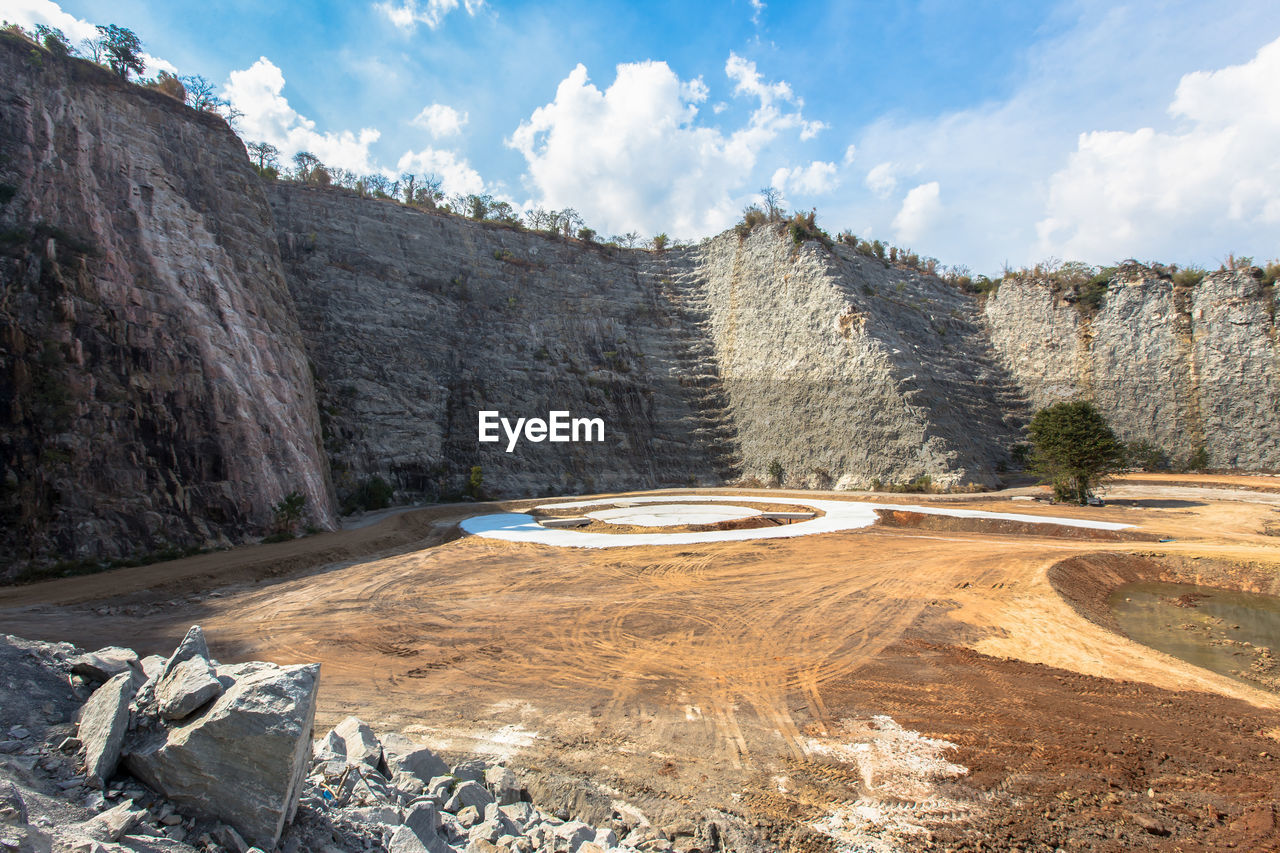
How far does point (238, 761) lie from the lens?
299cm

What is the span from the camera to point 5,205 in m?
14.7

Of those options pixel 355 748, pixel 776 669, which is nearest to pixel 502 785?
Result: pixel 355 748

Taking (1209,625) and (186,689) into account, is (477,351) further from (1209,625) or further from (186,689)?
(1209,625)

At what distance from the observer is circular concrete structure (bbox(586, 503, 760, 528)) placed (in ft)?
60.1

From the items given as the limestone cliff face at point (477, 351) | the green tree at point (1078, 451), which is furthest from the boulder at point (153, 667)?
the green tree at point (1078, 451)

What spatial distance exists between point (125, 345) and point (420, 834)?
56.7 ft

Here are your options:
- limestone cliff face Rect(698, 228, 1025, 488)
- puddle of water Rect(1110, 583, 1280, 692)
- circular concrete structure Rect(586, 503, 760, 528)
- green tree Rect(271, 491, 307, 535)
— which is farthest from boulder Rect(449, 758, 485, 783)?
limestone cliff face Rect(698, 228, 1025, 488)

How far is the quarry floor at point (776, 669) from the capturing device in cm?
434

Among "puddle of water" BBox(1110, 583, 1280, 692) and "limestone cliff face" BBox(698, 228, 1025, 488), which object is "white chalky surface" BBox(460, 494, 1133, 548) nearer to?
"puddle of water" BBox(1110, 583, 1280, 692)

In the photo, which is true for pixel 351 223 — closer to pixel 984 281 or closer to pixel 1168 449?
pixel 984 281

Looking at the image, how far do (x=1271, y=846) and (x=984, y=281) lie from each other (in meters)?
43.9

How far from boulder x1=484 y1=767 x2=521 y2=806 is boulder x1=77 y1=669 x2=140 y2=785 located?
2301 millimetres

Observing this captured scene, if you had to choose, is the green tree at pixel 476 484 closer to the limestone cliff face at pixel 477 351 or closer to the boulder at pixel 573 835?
the limestone cliff face at pixel 477 351

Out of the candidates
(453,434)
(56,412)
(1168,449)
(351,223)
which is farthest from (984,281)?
(56,412)
